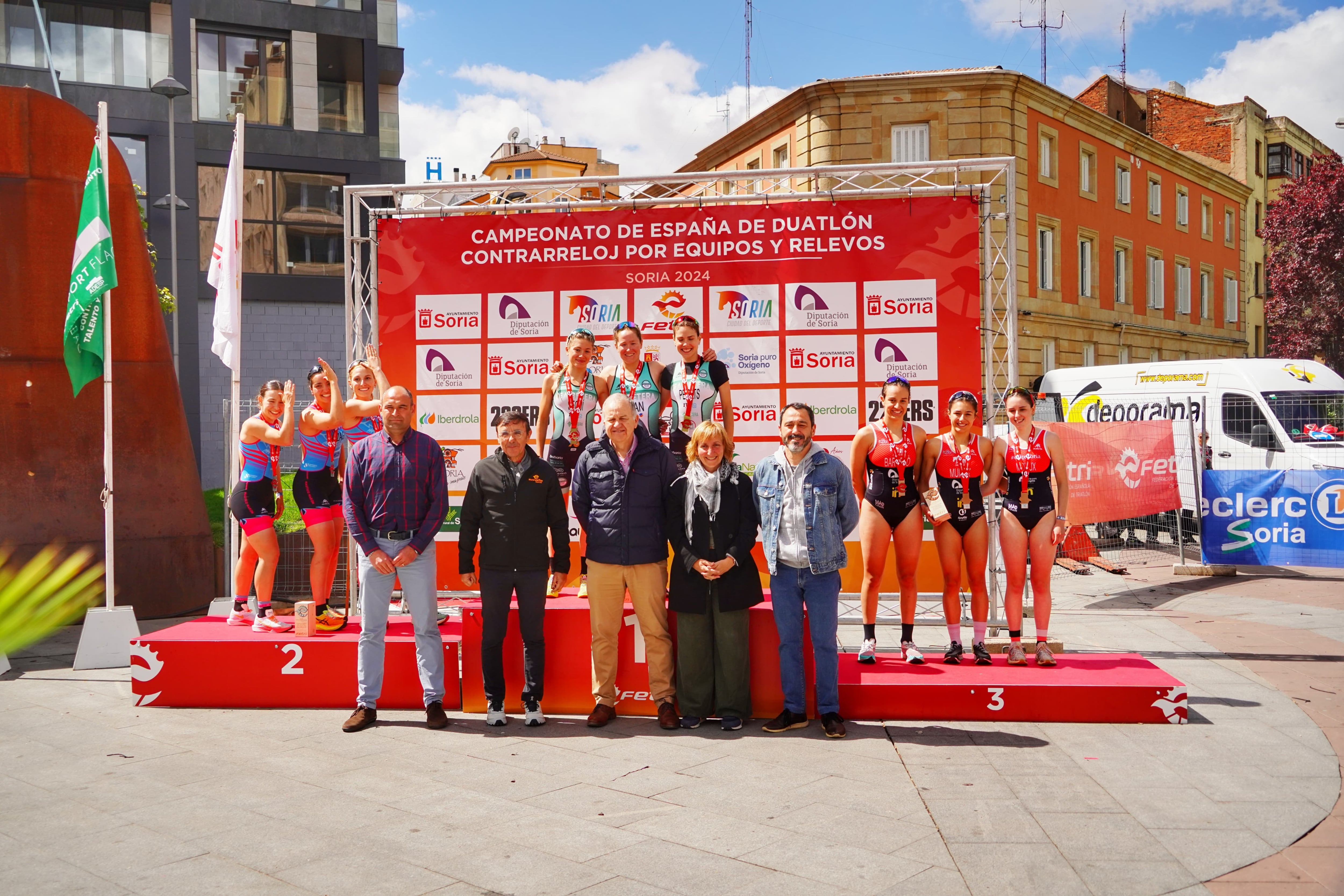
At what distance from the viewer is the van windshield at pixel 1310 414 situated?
47.9 ft

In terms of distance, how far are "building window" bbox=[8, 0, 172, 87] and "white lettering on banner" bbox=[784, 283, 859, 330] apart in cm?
2178

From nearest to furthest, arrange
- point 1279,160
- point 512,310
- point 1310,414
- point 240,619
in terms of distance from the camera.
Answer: point 240,619 → point 512,310 → point 1310,414 → point 1279,160

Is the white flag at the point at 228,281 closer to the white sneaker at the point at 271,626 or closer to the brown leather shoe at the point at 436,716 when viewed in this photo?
the white sneaker at the point at 271,626

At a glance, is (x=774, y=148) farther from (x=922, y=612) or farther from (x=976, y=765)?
(x=976, y=765)

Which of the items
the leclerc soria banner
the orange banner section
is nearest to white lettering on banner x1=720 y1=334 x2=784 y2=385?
the leclerc soria banner

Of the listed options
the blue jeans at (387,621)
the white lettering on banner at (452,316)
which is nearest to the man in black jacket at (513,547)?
the blue jeans at (387,621)

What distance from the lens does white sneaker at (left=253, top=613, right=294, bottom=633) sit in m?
7.36

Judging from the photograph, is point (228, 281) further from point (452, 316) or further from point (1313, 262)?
point (1313, 262)

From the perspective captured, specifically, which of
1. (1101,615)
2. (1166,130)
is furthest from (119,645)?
(1166,130)

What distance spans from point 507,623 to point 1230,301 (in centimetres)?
4389

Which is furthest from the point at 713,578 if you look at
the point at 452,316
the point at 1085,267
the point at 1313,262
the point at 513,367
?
the point at 1313,262

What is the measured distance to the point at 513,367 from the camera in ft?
29.3

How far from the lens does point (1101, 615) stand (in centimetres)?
1027

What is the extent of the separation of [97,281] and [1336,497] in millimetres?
11740
